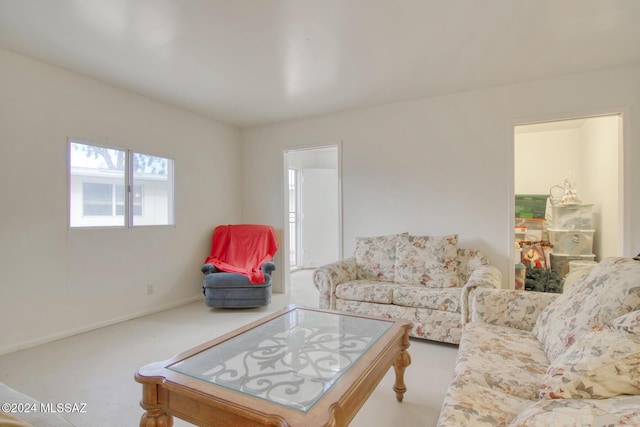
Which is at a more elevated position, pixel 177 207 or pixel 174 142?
pixel 174 142

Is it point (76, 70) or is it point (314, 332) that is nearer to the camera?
point (314, 332)

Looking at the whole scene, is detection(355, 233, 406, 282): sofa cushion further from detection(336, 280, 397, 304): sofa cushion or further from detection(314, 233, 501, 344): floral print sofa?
detection(336, 280, 397, 304): sofa cushion

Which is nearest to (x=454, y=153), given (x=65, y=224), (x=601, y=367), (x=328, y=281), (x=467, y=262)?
(x=467, y=262)

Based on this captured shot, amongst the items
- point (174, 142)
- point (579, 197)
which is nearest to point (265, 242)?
point (174, 142)

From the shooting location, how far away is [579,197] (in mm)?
4496

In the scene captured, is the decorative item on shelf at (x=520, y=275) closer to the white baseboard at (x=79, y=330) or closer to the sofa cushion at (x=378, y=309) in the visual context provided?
the sofa cushion at (x=378, y=309)

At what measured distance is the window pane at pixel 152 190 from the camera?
3.56 m

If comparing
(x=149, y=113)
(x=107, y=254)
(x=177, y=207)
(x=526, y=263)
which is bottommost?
(x=526, y=263)

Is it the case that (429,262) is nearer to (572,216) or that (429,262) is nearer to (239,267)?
(239,267)

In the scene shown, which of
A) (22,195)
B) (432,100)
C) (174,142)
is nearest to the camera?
(22,195)

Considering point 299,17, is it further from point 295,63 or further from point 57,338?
point 57,338

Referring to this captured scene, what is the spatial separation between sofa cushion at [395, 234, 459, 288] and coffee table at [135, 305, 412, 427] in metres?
1.27

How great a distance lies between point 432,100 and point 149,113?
11.0 ft

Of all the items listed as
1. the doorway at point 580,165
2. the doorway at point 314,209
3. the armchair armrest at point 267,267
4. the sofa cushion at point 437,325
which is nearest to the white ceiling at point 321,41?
Answer: the doorway at point 580,165
